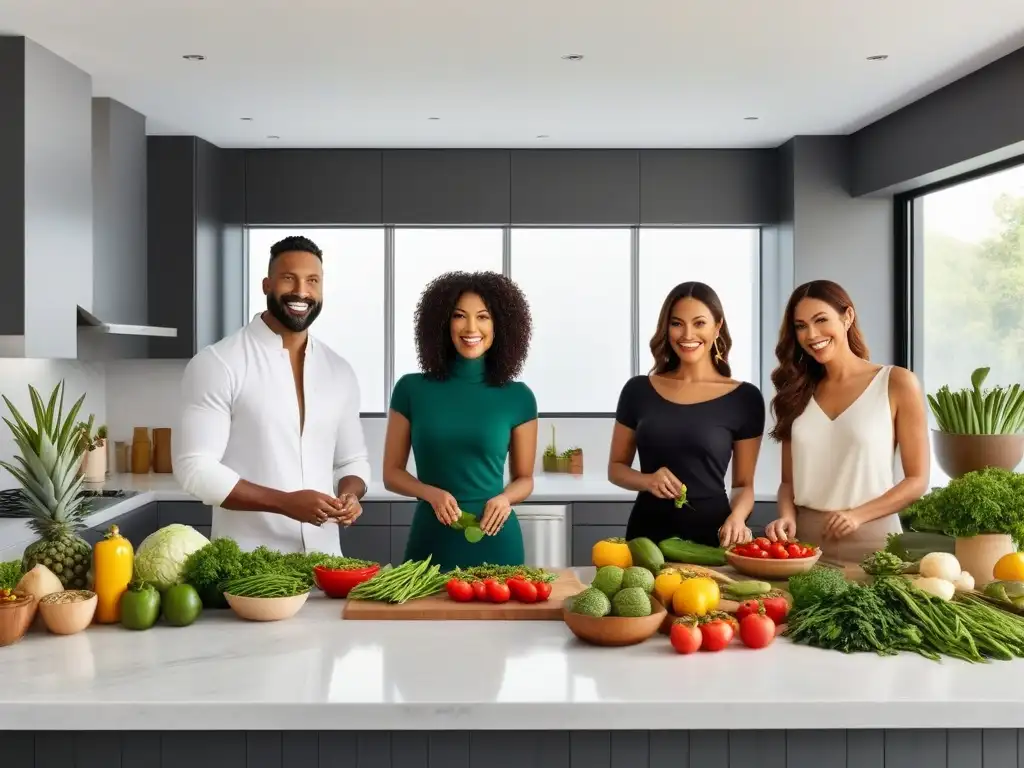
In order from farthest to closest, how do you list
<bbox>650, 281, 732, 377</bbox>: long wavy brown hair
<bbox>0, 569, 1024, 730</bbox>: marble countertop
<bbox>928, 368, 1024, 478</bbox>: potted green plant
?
<bbox>928, 368, 1024, 478</bbox>: potted green plant → <bbox>650, 281, 732, 377</bbox>: long wavy brown hair → <bbox>0, 569, 1024, 730</bbox>: marble countertop

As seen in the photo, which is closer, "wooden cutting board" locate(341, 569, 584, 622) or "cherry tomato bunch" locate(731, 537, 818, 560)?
"wooden cutting board" locate(341, 569, 584, 622)

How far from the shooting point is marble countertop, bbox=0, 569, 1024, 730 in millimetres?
1754

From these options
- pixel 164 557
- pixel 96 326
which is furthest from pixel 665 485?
pixel 96 326

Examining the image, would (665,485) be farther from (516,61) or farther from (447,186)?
(447,186)

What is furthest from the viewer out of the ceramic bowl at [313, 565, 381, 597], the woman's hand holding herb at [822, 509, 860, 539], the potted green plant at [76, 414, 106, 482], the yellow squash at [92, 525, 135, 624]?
the potted green plant at [76, 414, 106, 482]

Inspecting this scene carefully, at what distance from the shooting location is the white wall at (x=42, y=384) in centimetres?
445

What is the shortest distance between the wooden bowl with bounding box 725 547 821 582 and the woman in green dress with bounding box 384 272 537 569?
73 centimetres

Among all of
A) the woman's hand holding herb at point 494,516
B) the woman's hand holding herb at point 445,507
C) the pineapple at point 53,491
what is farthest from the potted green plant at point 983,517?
the pineapple at point 53,491

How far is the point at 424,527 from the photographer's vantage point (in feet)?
10.1

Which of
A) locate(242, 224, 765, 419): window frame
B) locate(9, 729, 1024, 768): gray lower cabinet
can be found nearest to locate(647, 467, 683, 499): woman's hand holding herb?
locate(9, 729, 1024, 768): gray lower cabinet

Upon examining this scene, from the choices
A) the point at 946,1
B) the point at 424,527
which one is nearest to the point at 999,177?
the point at 946,1

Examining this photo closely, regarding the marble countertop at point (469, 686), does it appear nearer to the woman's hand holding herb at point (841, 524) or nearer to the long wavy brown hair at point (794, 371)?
the woman's hand holding herb at point (841, 524)

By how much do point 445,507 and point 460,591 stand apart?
1.53ft

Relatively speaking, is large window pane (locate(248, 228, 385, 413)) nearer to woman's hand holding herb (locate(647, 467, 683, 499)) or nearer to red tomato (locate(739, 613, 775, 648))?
woman's hand holding herb (locate(647, 467, 683, 499))
